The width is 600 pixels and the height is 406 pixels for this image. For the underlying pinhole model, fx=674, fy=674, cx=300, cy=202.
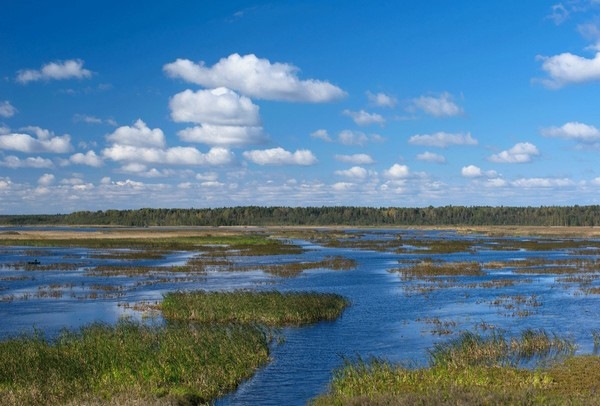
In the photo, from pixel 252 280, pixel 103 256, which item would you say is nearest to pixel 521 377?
pixel 252 280

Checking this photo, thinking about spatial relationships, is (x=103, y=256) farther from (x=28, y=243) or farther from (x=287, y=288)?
(x=287, y=288)

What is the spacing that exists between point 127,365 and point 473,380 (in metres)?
11.3

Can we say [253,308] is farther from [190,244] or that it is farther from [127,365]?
[190,244]

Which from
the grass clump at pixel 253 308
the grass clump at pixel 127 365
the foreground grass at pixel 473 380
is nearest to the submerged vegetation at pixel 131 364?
the grass clump at pixel 127 365

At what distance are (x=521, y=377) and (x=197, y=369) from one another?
1080cm

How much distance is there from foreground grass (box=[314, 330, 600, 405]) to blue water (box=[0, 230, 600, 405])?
164 cm

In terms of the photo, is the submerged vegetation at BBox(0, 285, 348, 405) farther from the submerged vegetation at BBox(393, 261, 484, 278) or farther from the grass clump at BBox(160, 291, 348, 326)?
the submerged vegetation at BBox(393, 261, 484, 278)

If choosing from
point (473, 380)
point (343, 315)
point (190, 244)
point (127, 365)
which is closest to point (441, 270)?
point (343, 315)

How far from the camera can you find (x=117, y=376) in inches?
852

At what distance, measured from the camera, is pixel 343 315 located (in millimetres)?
38219

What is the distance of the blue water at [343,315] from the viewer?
25812 millimetres

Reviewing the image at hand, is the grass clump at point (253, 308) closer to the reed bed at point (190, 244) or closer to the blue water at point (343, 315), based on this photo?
the blue water at point (343, 315)

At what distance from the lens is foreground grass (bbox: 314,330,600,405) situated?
701 inches

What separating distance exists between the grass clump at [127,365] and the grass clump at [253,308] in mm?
7779
